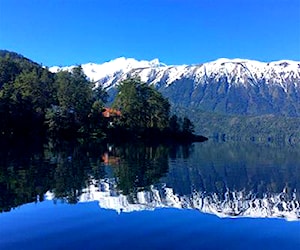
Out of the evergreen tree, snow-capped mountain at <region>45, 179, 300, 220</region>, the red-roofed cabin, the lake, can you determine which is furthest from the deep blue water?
the evergreen tree

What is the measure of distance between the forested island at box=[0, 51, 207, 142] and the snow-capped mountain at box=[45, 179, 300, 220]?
2673 inches

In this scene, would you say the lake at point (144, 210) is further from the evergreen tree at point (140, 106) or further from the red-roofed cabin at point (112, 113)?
the evergreen tree at point (140, 106)

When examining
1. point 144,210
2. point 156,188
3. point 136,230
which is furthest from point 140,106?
point 136,230

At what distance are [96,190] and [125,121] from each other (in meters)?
86.7

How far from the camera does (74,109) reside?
355 ft

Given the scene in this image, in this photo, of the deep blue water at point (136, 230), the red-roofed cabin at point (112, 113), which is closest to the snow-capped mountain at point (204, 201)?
the deep blue water at point (136, 230)

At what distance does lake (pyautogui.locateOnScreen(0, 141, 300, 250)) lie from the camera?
1644 centimetres

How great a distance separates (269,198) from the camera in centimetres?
2748

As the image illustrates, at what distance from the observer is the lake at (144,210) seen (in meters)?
16.4

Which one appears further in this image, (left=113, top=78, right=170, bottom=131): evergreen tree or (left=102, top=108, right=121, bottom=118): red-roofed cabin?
(left=113, top=78, right=170, bottom=131): evergreen tree

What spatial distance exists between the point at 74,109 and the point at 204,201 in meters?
86.3

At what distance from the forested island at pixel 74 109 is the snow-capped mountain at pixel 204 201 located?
6789 cm

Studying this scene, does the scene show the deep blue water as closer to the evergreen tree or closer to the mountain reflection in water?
the mountain reflection in water

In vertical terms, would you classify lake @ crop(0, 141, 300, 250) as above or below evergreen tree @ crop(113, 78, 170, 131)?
below
